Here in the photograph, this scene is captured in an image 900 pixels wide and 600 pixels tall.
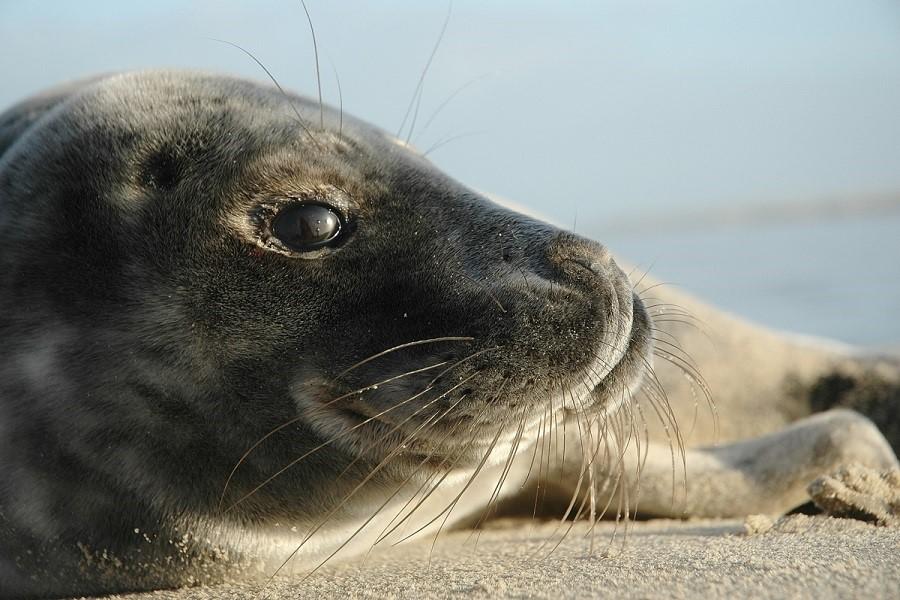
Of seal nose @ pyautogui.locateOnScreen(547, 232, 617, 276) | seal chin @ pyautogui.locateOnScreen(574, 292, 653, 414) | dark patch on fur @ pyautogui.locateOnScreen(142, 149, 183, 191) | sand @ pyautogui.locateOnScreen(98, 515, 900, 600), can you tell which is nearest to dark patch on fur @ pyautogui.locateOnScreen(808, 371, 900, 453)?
sand @ pyautogui.locateOnScreen(98, 515, 900, 600)

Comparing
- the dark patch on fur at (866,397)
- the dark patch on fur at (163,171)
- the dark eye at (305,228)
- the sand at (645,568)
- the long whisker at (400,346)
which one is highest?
the dark patch on fur at (163,171)

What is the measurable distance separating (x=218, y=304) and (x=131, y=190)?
0.33 meters

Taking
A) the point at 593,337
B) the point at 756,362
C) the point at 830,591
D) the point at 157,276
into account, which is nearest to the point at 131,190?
the point at 157,276

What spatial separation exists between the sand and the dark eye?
30.3 inches

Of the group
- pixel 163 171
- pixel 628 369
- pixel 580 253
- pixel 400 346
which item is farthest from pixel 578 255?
pixel 163 171

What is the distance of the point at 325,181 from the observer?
8.16 feet

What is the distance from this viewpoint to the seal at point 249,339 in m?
2.37

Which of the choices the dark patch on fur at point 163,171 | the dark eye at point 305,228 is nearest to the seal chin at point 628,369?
the dark eye at point 305,228

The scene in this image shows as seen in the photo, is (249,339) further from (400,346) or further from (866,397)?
(866,397)

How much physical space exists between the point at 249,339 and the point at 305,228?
0.26 m

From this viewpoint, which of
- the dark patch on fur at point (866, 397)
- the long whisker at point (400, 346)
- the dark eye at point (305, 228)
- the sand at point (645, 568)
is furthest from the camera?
the dark patch on fur at point (866, 397)

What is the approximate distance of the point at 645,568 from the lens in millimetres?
2430

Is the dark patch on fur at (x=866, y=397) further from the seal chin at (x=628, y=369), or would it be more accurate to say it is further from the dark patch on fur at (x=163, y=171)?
the dark patch on fur at (x=163, y=171)

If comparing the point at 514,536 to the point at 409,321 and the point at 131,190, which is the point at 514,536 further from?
the point at 131,190
